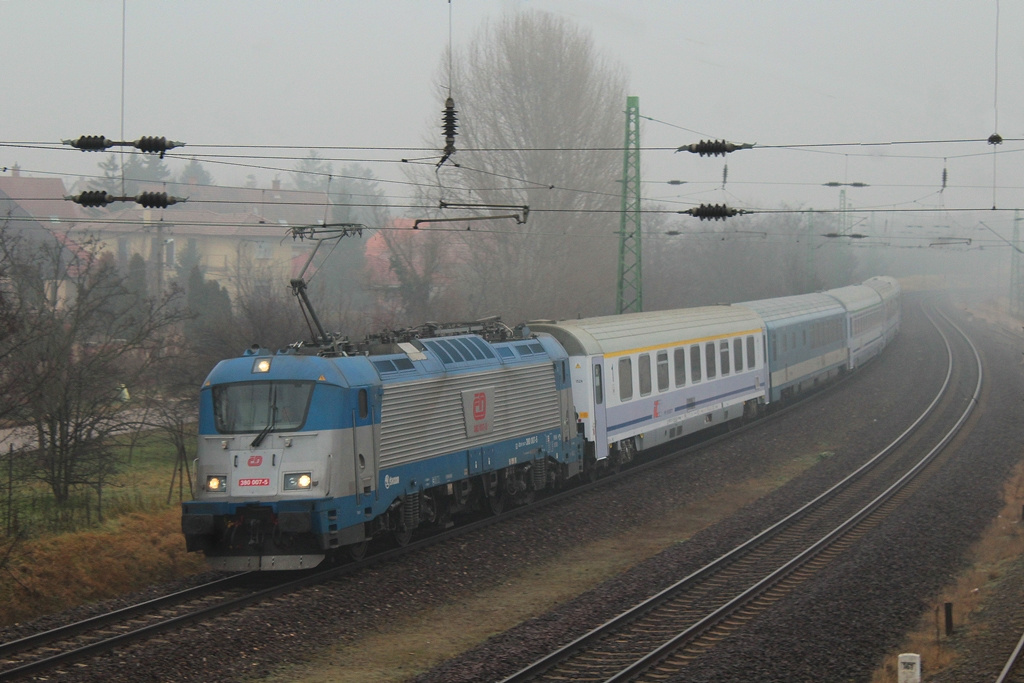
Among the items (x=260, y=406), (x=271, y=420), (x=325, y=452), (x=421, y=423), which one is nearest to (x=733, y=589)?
(x=421, y=423)

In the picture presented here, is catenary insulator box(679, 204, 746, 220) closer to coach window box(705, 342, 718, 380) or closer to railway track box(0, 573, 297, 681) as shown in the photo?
railway track box(0, 573, 297, 681)

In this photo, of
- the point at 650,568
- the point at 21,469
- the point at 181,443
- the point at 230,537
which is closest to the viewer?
the point at 230,537

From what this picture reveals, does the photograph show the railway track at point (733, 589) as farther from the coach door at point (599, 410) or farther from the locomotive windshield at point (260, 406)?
the locomotive windshield at point (260, 406)

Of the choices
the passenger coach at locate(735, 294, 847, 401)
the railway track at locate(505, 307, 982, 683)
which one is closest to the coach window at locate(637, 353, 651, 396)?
the railway track at locate(505, 307, 982, 683)

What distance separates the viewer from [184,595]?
12.4 metres

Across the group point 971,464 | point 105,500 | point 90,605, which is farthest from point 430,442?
point 971,464

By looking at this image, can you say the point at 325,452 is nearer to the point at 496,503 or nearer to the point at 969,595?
the point at 496,503

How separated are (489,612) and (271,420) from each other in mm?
3774

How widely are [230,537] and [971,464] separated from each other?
17.3 meters

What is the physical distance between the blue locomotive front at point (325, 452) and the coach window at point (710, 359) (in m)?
10.8

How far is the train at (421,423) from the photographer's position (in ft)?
42.5

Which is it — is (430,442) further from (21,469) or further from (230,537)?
(21,469)

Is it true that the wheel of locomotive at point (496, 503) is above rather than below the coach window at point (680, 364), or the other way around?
below

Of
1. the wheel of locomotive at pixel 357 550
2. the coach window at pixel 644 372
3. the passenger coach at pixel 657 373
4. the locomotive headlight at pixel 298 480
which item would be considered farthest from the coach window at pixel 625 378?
the locomotive headlight at pixel 298 480
